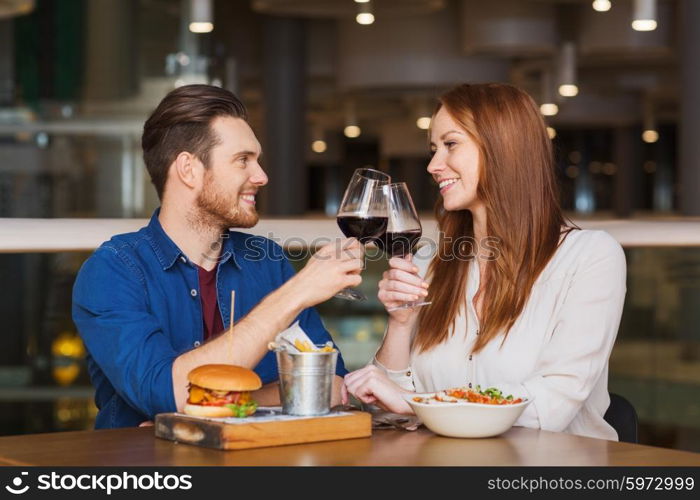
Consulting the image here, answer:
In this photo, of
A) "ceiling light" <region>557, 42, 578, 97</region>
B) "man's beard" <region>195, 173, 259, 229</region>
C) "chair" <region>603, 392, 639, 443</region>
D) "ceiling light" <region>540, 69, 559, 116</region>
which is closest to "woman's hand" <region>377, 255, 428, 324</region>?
"man's beard" <region>195, 173, 259, 229</region>

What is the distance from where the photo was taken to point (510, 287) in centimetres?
257

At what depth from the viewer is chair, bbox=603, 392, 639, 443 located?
240 cm

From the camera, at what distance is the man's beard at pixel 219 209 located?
256cm

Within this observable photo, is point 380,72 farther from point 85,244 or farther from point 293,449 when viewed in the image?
point 293,449

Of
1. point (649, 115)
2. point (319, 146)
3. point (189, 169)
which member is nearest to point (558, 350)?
point (189, 169)

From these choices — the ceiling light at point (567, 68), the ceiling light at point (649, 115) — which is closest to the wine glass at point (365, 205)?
the ceiling light at point (567, 68)

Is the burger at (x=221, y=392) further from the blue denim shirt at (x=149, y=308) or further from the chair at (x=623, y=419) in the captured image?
the chair at (x=623, y=419)

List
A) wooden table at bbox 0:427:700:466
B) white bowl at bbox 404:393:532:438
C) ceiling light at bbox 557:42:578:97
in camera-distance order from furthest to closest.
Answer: ceiling light at bbox 557:42:578:97 → white bowl at bbox 404:393:532:438 → wooden table at bbox 0:427:700:466

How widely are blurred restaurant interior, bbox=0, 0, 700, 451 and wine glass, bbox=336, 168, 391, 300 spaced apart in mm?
885

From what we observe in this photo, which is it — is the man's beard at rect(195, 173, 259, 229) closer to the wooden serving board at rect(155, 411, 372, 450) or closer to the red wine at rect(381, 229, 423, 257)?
the red wine at rect(381, 229, 423, 257)

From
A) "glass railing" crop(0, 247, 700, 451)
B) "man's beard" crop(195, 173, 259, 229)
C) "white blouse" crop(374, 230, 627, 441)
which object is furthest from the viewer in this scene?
"glass railing" crop(0, 247, 700, 451)

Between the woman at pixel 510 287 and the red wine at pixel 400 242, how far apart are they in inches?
12.6
